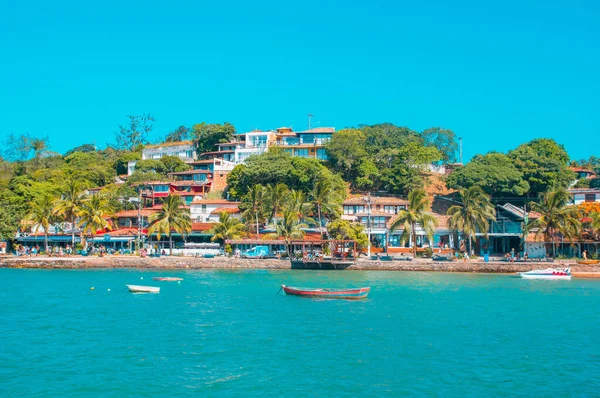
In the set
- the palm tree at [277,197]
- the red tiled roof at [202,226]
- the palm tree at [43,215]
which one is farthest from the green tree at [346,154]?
the palm tree at [43,215]

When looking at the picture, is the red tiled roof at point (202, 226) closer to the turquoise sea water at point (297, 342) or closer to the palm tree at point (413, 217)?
the palm tree at point (413, 217)

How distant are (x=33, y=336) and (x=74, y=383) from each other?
10.2 m

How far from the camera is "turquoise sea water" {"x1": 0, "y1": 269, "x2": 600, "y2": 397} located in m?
25.0

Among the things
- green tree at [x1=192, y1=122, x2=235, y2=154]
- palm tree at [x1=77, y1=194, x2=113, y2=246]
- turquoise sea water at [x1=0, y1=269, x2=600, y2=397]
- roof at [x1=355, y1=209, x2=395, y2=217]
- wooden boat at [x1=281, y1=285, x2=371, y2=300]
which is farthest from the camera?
green tree at [x1=192, y1=122, x2=235, y2=154]

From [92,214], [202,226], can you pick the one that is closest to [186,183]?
[202,226]

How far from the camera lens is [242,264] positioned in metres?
71.1

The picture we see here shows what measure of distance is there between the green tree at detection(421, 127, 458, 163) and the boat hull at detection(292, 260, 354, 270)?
70268mm

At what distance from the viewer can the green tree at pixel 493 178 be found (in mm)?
Result: 89438

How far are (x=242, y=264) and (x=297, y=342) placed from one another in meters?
39.8

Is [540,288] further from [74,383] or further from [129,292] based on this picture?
[74,383]

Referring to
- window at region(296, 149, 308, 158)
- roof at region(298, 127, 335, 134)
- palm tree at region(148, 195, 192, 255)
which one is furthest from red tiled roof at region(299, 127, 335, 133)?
palm tree at region(148, 195, 192, 255)

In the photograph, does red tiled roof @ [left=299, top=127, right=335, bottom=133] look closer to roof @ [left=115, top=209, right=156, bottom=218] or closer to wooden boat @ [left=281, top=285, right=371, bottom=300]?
roof @ [left=115, top=209, right=156, bottom=218]

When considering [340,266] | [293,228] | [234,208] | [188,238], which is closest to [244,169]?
[234,208]

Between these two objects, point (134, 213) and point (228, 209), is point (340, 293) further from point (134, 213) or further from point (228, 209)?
point (134, 213)
